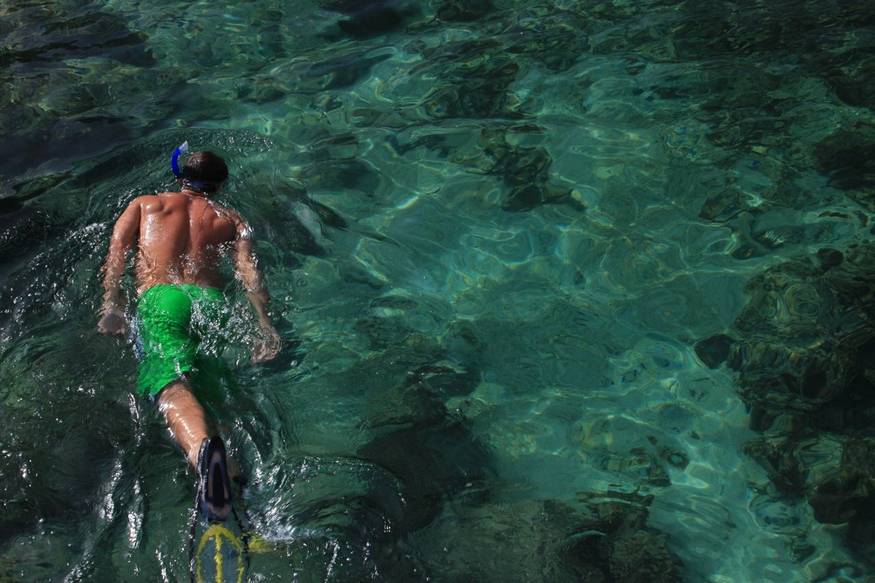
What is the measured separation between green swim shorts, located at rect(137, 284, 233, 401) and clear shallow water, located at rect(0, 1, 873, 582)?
0.71 ft

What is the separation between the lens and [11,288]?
575 centimetres

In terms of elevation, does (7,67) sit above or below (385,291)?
above

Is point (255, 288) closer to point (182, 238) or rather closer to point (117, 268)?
point (182, 238)

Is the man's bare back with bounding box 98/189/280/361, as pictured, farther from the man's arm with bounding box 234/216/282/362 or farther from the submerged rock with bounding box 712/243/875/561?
the submerged rock with bounding box 712/243/875/561

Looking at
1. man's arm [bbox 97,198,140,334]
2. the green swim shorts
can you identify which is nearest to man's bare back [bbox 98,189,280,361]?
man's arm [bbox 97,198,140,334]

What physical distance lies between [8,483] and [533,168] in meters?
4.16

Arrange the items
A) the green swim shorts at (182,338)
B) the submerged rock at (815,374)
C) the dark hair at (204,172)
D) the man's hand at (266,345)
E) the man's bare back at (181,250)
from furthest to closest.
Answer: the dark hair at (204,172) < the man's bare back at (181,250) < the man's hand at (266,345) < the green swim shorts at (182,338) < the submerged rock at (815,374)

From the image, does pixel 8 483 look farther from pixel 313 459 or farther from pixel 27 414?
pixel 313 459

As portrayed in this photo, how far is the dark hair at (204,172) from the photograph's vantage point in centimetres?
598

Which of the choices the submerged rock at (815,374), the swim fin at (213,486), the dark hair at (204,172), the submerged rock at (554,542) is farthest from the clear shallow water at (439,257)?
the dark hair at (204,172)

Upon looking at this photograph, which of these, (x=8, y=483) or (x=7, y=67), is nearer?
(x=8, y=483)

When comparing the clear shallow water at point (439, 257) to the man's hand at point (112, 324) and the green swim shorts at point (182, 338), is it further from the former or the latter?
the green swim shorts at point (182, 338)

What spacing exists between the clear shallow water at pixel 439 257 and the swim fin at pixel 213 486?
0.32m

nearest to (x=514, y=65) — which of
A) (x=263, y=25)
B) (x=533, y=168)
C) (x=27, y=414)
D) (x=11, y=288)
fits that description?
(x=533, y=168)
